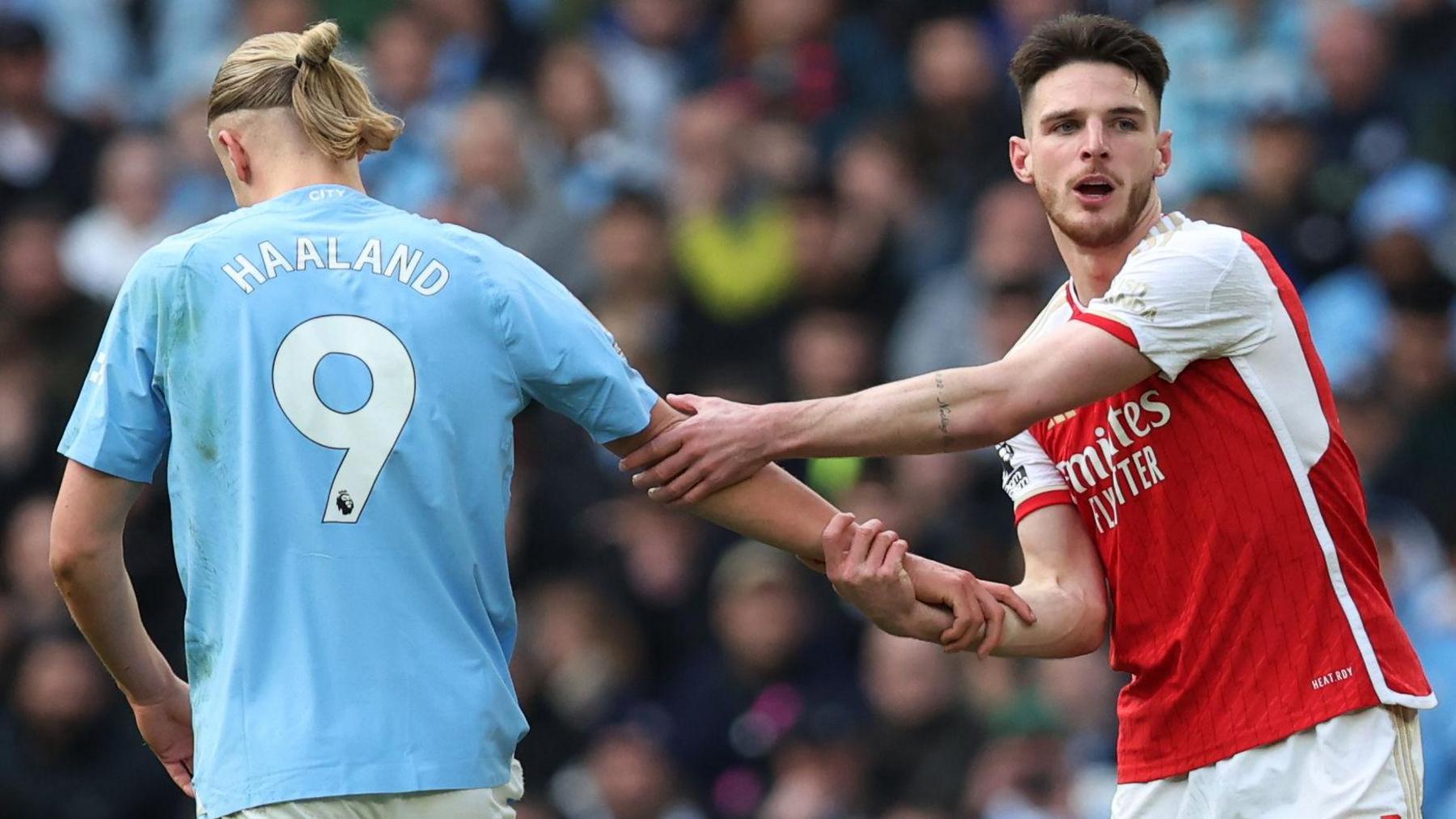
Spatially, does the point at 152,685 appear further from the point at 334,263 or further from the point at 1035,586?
the point at 1035,586

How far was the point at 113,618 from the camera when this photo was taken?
16.1 ft

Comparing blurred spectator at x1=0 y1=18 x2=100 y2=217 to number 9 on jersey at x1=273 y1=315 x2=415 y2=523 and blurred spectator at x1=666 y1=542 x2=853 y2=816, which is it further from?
number 9 on jersey at x1=273 y1=315 x2=415 y2=523

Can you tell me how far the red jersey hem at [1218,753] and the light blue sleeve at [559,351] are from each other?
5.20 ft

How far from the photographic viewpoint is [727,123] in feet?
38.1

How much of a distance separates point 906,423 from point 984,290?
203 inches

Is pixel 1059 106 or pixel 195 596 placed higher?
pixel 1059 106

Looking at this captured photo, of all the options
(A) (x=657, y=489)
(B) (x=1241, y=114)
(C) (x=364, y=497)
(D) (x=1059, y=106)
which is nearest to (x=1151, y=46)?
(D) (x=1059, y=106)

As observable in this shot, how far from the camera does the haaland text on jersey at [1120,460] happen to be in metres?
5.47

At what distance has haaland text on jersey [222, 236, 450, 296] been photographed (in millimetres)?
4633

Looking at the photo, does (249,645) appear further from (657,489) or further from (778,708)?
(778,708)

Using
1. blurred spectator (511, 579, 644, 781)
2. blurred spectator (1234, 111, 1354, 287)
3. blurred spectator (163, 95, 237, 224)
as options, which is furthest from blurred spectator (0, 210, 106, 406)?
blurred spectator (1234, 111, 1354, 287)

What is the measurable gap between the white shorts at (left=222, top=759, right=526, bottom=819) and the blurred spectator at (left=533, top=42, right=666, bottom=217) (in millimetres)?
7409

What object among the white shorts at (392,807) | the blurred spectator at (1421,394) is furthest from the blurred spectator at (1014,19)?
the white shorts at (392,807)

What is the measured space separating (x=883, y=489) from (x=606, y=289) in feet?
7.40
